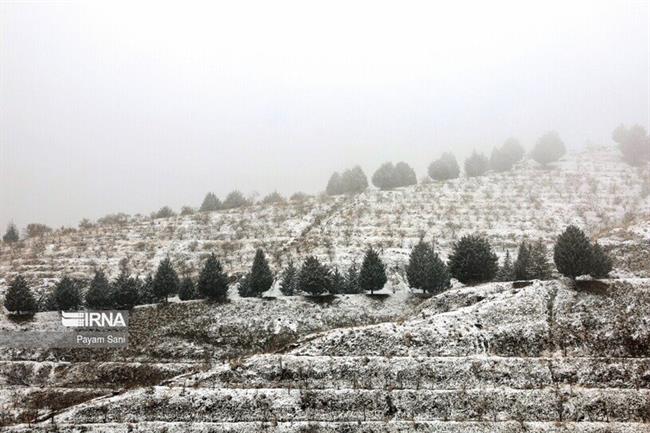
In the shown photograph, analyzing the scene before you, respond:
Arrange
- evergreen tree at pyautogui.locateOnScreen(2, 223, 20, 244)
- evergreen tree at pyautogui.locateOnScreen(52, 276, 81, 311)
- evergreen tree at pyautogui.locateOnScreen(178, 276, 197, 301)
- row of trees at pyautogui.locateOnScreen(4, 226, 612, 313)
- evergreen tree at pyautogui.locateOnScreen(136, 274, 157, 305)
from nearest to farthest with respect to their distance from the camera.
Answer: row of trees at pyautogui.locateOnScreen(4, 226, 612, 313) < evergreen tree at pyautogui.locateOnScreen(52, 276, 81, 311) < evergreen tree at pyautogui.locateOnScreen(178, 276, 197, 301) < evergreen tree at pyautogui.locateOnScreen(136, 274, 157, 305) < evergreen tree at pyautogui.locateOnScreen(2, 223, 20, 244)

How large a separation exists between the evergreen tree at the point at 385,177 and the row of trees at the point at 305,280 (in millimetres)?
36553

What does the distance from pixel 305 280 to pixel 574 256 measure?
19262 mm

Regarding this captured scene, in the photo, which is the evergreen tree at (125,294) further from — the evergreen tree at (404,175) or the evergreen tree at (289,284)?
the evergreen tree at (404,175)

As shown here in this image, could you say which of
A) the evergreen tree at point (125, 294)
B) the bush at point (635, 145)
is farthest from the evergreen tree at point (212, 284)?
the bush at point (635, 145)

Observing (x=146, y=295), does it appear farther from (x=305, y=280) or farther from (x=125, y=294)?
(x=305, y=280)

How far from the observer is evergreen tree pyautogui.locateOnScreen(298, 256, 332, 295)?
128 feet

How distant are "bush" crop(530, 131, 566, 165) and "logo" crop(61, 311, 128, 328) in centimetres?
6931

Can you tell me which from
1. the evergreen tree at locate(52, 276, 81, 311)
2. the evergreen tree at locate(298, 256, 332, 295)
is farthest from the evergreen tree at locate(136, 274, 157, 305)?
the evergreen tree at locate(298, 256, 332, 295)

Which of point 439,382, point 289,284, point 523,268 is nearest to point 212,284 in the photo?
point 289,284

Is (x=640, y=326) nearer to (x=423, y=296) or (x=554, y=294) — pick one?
(x=554, y=294)

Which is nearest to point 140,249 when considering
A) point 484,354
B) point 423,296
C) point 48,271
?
point 48,271

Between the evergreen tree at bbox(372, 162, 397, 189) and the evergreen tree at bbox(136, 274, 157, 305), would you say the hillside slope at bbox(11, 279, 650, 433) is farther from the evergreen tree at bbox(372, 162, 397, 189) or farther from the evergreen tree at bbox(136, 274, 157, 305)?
the evergreen tree at bbox(372, 162, 397, 189)

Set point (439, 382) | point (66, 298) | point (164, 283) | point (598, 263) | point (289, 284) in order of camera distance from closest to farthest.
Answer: point (439, 382) → point (598, 263) → point (66, 298) → point (164, 283) → point (289, 284)

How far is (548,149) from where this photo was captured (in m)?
81.8
